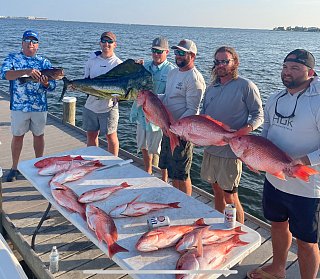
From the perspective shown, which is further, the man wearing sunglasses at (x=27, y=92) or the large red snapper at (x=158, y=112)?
the man wearing sunglasses at (x=27, y=92)

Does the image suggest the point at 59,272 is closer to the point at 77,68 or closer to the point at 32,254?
the point at 32,254

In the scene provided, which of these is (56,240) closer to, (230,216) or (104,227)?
(104,227)

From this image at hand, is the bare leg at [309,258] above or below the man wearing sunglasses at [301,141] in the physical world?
below

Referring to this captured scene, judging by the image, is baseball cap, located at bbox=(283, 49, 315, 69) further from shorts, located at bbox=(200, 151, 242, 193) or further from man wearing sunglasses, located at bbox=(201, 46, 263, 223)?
shorts, located at bbox=(200, 151, 242, 193)

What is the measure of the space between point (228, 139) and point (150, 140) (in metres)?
2.22

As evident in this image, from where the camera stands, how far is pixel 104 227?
8.59ft

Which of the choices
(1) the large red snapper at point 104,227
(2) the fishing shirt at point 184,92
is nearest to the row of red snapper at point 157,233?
(1) the large red snapper at point 104,227

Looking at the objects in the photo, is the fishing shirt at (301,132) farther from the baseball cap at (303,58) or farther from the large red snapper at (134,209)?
the large red snapper at (134,209)

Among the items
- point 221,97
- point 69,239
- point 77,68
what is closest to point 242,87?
point 221,97

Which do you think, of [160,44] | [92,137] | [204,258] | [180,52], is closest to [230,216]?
[204,258]

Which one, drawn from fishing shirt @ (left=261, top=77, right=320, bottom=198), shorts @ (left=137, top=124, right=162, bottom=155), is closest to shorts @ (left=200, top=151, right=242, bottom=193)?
fishing shirt @ (left=261, top=77, right=320, bottom=198)

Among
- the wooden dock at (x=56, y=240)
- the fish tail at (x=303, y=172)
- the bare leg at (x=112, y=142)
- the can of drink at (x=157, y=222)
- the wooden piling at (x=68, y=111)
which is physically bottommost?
the wooden dock at (x=56, y=240)

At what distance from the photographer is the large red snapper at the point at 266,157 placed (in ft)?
8.52

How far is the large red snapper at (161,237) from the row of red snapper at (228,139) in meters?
0.76
